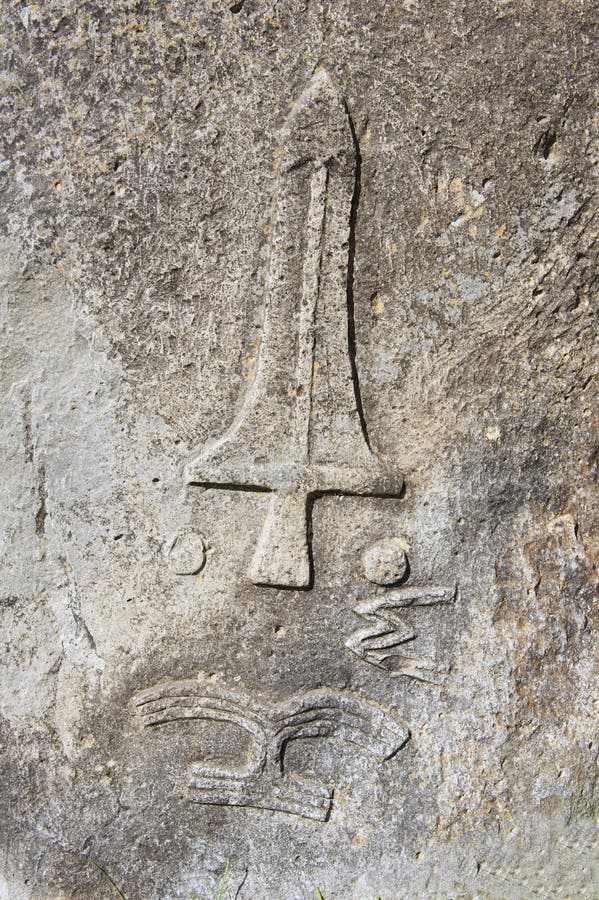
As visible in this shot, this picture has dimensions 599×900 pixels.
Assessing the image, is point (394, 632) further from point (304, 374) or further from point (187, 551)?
point (304, 374)

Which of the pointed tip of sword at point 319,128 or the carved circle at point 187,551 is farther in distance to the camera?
the carved circle at point 187,551

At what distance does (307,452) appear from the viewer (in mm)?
1656

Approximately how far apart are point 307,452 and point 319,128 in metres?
0.60

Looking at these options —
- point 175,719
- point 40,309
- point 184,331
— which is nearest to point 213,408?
point 184,331

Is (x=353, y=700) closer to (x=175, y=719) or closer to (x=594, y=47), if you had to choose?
(x=175, y=719)

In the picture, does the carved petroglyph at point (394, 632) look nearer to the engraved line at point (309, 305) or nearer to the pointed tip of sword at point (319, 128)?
the engraved line at point (309, 305)

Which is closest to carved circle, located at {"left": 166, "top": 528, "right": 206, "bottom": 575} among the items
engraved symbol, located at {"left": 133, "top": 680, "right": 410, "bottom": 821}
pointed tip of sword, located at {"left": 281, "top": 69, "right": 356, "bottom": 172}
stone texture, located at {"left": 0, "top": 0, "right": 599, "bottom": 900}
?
stone texture, located at {"left": 0, "top": 0, "right": 599, "bottom": 900}

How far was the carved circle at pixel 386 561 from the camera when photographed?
1.70m

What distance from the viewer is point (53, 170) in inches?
63.1

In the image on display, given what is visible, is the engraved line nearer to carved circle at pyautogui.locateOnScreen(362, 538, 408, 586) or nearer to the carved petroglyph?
carved circle at pyautogui.locateOnScreen(362, 538, 408, 586)

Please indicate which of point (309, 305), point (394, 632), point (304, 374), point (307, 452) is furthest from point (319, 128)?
point (394, 632)

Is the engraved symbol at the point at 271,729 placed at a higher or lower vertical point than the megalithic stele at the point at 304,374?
lower

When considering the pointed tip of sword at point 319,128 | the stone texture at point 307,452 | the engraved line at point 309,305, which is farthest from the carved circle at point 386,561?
the pointed tip of sword at point 319,128

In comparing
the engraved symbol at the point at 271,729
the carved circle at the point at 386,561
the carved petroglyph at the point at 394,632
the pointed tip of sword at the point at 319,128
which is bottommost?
the engraved symbol at the point at 271,729
